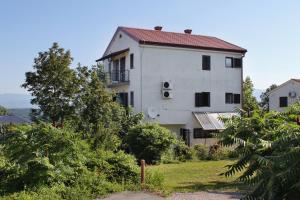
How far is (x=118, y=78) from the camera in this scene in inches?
1577

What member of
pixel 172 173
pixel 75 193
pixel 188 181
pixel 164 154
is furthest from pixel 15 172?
pixel 164 154

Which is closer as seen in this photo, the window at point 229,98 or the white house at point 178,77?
the white house at point 178,77

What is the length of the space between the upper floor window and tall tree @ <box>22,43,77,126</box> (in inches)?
717

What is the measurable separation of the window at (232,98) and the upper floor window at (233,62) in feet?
8.55

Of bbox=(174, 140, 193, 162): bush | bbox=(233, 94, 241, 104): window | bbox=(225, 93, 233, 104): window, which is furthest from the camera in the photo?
bbox=(233, 94, 241, 104): window

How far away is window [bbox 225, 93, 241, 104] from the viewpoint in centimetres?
4097

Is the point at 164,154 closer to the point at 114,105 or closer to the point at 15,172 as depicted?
the point at 114,105

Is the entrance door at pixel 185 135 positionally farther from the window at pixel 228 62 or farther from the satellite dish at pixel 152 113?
the window at pixel 228 62

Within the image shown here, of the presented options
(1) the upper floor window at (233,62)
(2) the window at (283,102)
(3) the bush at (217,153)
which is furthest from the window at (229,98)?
(3) the bush at (217,153)

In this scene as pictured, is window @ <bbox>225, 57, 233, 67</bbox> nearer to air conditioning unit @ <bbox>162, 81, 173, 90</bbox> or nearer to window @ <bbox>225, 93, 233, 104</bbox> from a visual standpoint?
window @ <bbox>225, 93, 233, 104</bbox>

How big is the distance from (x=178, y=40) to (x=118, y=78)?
6198mm

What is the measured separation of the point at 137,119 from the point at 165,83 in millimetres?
5613

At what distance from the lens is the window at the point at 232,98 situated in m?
41.0

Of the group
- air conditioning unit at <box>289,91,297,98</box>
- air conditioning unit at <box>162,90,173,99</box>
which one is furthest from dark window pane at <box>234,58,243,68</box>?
air conditioning unit at <box>162,90,173,99</box>
